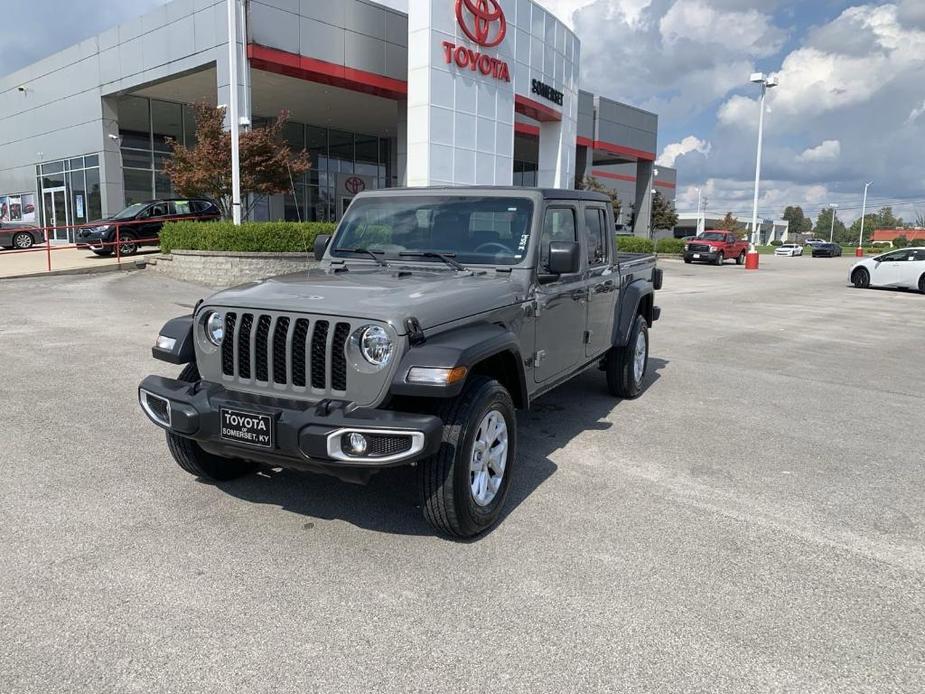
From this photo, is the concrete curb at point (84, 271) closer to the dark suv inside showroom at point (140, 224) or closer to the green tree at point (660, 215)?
the dark suv inside showroom at point (140, 224)

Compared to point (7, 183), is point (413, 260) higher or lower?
lower

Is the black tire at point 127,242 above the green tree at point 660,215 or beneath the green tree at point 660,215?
beneath

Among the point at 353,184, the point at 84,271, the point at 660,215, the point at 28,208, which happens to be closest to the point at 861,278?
the point at 353,184

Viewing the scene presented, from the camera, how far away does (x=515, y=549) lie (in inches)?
147

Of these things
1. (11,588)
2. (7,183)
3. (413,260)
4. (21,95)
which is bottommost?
(11,588)

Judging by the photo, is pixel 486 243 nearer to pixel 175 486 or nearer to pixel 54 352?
pixel 175 486

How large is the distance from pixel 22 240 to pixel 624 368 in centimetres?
2587

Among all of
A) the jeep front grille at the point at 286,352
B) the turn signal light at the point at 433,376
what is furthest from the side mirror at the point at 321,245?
the turn signal light at the point at 433,376

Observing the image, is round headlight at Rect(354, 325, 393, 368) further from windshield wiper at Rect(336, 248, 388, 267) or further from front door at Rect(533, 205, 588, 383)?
front door at Rect(533, 205, 588, 383)

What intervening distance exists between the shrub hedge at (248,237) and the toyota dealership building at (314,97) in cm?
363

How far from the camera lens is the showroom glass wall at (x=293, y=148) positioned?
2639 cm

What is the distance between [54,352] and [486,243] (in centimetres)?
639

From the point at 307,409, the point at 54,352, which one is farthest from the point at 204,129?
the point at 307,409

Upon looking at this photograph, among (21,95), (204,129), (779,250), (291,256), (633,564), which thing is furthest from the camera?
(779,250)
